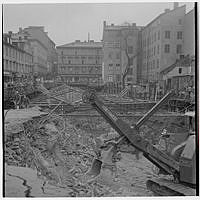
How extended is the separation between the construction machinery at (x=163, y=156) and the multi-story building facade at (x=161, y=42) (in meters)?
0.40

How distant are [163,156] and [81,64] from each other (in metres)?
1.05

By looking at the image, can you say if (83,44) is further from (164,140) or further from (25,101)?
(164,140)

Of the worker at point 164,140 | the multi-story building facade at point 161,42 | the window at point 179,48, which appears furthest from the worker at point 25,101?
the window at point 179,48

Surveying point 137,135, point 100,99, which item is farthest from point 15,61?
point 137,135

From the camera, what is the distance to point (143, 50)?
229 cm

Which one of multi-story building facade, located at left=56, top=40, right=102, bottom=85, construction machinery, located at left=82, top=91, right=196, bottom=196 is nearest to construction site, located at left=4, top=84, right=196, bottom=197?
construction machinery, located at left=82, top=91, right=196, bottom=196

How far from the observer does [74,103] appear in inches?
89.9

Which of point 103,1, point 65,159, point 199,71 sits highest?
point 103,1

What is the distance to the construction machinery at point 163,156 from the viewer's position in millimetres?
1866

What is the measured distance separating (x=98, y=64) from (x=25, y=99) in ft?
2.52

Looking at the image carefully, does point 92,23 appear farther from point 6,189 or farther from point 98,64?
point 6,189

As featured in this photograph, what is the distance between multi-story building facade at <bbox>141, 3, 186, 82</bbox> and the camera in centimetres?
210

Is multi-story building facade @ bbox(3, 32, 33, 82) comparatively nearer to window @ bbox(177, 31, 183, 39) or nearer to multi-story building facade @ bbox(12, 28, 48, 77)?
multi-story building facade @ bbox(12, 28, 48, 77)

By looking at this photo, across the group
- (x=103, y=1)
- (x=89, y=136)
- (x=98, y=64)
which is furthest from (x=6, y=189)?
(x=103, y=1)
